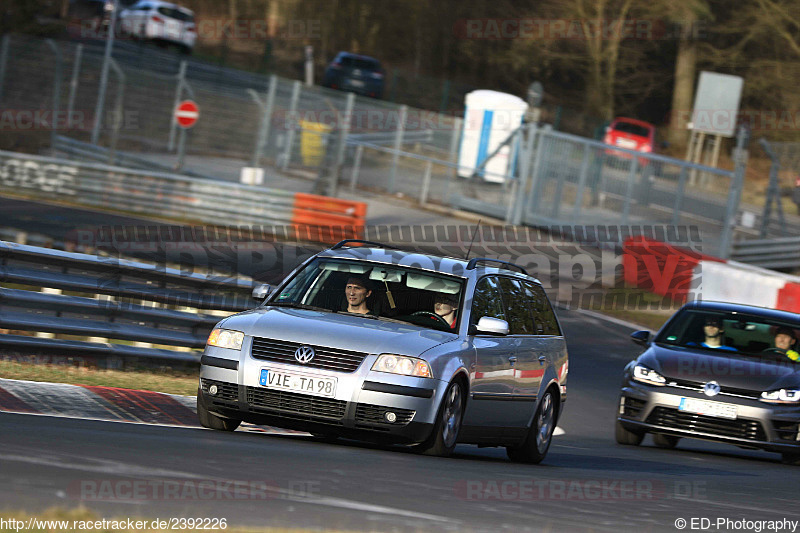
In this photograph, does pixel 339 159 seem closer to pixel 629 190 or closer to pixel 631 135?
pixel 629 190

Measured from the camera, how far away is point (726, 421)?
12.2 meters

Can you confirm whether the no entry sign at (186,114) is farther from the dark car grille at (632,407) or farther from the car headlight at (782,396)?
the car headlight at (782,396)

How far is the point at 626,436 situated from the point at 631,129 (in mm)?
35790

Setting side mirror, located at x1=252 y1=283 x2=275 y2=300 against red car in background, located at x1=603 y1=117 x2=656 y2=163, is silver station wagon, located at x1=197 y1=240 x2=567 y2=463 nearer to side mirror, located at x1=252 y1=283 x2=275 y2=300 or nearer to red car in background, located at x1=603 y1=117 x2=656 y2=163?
side mirror, located at x1=252 y1=283 x2=275 y2=300

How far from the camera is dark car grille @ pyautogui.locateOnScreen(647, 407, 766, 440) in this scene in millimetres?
12141

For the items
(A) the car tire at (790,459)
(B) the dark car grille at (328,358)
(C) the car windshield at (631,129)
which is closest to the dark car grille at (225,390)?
(B) the dark car grille at (328,358)

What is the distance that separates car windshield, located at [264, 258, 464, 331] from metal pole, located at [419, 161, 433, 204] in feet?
76.6

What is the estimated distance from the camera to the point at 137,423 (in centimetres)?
928

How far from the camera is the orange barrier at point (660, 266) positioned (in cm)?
2366

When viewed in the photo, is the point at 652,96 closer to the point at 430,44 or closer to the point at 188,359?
the point at 430,44

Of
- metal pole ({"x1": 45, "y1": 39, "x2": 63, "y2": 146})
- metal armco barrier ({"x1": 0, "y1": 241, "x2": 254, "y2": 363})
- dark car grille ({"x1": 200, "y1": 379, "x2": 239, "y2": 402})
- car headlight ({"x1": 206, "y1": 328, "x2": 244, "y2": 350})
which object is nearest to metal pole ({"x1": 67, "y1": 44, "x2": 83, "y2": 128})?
metal pole ({"x1": 45, "y1": 39, "x2": 63, "y2": 146})

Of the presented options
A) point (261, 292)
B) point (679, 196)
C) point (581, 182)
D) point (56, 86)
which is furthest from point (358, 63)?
point (261, 292)

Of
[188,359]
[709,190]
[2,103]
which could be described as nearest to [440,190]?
[709,190]

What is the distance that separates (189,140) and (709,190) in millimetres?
17753
